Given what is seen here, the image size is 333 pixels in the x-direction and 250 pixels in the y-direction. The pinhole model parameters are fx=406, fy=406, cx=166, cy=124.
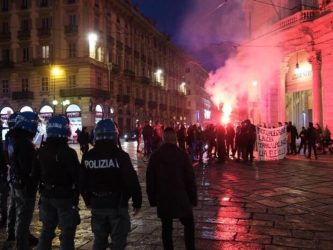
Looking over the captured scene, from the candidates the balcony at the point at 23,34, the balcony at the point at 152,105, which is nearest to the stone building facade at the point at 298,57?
the balcony at the point at 23,34

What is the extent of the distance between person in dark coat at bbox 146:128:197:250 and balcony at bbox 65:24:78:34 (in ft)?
135

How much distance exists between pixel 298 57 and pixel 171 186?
22182 mm

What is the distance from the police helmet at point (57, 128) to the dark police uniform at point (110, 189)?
0.56 m

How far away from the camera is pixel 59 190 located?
13.9 ft

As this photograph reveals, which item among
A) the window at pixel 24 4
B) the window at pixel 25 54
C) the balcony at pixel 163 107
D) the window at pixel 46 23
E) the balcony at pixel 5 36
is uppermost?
the window at pixel 24 4

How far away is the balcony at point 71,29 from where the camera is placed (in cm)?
4331

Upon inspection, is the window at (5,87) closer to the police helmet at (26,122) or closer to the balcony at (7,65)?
the balcony at (7,65)

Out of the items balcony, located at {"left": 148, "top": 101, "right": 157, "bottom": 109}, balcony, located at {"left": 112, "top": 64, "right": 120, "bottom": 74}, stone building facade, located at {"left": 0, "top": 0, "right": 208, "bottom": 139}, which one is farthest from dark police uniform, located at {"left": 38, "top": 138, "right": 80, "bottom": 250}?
balcony, located at {"left": 148, "top": 101, "right": 157, "bottom": 109}

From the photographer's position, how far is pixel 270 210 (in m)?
7.38

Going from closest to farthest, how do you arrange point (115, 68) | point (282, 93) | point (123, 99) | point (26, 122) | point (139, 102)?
point (26, 122) → point (282, 93) → point (115, 68) → point (123, 99) → point (139, 102)

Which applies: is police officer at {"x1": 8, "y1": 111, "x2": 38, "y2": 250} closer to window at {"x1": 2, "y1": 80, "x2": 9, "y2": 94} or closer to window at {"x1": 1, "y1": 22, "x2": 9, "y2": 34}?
window at {"x1": 2, "y1": 80, "x2": 9, "y2": 94}

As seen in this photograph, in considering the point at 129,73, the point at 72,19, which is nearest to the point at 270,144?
the point at 72,19

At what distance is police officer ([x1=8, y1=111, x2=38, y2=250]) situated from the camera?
491cm

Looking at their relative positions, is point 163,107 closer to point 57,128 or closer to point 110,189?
point 57,128
